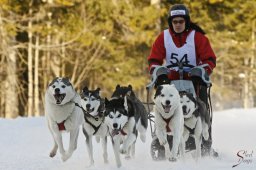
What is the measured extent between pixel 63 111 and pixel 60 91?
0.29 m

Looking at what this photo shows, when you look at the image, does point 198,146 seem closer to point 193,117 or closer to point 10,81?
point 193,117

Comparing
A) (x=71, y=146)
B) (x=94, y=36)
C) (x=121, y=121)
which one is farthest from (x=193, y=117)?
(x=94, y=36)

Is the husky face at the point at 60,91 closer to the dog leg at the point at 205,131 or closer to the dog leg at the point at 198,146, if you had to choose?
the dog leg at the point at 198,146

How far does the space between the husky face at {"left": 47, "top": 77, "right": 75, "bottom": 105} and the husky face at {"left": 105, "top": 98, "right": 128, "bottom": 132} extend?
52 centimetres

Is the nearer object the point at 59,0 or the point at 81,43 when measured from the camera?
the point at 59,0

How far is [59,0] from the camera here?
20.7m

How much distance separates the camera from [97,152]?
8.64 metres

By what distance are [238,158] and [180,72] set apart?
1321 millimetres

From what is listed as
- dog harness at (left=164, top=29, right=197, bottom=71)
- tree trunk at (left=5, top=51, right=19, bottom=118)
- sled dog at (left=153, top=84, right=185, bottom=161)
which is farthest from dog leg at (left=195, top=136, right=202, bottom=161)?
tree trunk at (left=5, top=51, right=19, bottom=118)

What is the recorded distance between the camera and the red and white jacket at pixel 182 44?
24.2 feet

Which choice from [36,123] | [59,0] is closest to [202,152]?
[36,123]

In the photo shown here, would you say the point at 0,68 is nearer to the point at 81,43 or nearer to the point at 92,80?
the point at 81,43

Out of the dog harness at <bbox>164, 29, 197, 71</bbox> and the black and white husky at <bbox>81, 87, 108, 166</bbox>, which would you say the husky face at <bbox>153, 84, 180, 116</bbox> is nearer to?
the black and white husky at <bbox>81, 87, 108, 166</bbox>

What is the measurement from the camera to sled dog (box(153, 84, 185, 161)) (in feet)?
21.2
